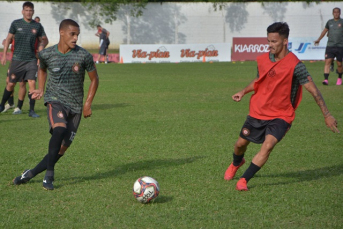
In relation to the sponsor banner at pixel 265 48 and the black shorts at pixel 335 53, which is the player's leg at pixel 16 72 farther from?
the sponsor banner at pixel 265 48

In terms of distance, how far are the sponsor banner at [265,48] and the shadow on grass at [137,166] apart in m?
25.0

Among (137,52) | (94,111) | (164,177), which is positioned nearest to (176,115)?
(94,111)

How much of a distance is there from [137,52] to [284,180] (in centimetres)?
2591

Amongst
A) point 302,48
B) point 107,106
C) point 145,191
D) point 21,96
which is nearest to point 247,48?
point 302,48

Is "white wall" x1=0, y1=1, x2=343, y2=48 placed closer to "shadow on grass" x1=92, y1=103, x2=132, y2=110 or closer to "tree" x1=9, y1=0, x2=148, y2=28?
"tree" x1=9, y1=0, x2=148, y2=28

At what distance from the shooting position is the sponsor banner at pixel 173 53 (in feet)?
104

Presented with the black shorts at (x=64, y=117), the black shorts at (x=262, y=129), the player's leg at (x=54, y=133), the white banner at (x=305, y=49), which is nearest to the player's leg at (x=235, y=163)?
the black shorts at (x=262, y=129)

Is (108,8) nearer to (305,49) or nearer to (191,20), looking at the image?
(191,20)

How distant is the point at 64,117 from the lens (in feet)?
20.0

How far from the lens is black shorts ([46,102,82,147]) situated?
6059 millimetres

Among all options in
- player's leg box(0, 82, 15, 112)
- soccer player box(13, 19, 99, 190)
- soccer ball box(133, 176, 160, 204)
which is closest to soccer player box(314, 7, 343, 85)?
player's leg box(0, 82, 15, 112)

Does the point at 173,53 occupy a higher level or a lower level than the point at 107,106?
lower

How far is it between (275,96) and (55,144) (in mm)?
2394

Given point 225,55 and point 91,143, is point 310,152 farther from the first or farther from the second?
point 225,55
